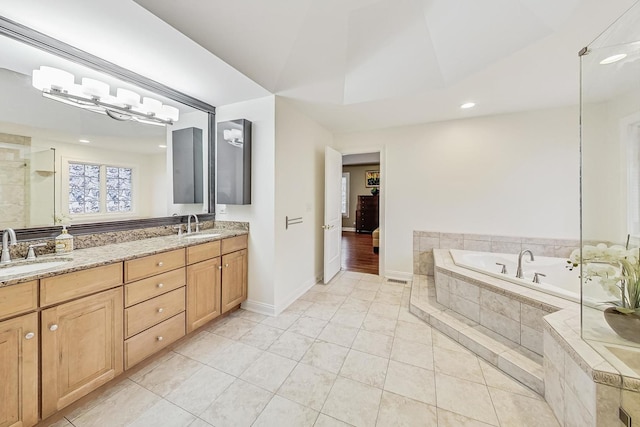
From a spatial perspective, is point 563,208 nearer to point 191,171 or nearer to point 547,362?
point 547,362

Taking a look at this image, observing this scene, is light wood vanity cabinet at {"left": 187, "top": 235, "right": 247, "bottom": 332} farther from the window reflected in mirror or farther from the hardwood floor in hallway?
the hardwood floor in hallway

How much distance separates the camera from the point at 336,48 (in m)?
1.96

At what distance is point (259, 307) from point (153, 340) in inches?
40.4

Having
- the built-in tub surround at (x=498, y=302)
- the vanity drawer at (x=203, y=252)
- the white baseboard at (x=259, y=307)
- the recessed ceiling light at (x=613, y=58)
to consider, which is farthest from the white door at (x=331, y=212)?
the recessed ceiling light at (x=613, y=58)

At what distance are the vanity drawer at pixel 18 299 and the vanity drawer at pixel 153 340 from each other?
1.93 ft

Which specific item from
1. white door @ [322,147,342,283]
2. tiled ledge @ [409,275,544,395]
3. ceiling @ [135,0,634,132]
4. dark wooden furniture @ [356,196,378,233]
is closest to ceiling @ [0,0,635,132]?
ceiling @ [135,0,634,132]

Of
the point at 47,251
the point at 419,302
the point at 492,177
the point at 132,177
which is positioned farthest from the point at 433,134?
the point at 47,251

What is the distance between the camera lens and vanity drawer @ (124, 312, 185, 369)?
1.55 meters

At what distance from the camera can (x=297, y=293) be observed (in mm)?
2885

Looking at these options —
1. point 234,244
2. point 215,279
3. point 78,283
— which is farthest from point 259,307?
point 78,283

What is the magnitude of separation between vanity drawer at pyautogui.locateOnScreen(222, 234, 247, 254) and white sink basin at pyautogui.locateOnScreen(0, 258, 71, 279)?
107cm

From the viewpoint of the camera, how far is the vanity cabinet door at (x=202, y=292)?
6.45 feet

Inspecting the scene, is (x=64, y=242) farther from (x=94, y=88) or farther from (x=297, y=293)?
(x=297, y=293)

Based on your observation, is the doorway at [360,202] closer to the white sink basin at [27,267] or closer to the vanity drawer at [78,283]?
the vanity drawer at [78,283]
